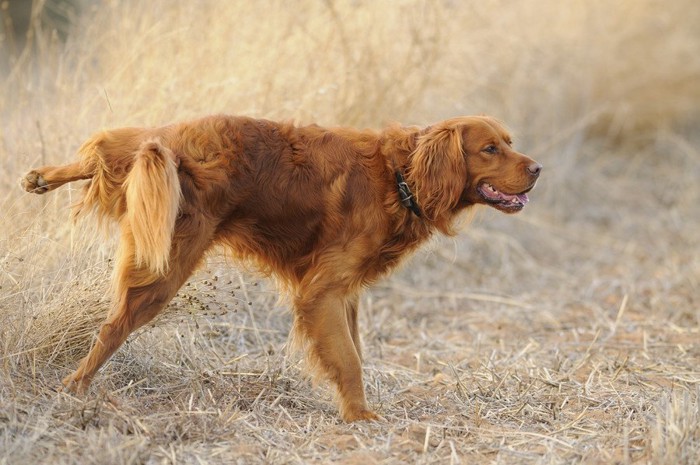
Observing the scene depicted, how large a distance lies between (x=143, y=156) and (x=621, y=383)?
274 cm

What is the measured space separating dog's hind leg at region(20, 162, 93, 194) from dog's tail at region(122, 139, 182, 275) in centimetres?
25

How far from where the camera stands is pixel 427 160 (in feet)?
13.9

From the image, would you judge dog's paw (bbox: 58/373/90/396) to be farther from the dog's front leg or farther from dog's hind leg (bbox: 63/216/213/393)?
the dog's front leg

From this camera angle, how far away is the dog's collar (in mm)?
4215

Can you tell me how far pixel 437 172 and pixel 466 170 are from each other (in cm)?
16

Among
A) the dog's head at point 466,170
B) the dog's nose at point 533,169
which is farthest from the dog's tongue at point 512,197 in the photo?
the dog's nose at point 533,169

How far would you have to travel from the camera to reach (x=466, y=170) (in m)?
4.30

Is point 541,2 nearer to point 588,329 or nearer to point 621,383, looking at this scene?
point 588,329

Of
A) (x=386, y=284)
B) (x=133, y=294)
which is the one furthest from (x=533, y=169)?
(x=386, y=284)

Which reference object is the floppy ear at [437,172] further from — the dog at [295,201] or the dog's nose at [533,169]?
the dog's nose at [533,169]

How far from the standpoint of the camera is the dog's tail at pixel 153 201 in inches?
143

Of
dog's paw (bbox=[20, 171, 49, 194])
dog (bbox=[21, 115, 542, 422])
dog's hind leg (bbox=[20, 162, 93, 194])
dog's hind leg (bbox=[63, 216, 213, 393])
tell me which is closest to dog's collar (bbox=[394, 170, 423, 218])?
dog (bbox=[21, 115, 542, 422])

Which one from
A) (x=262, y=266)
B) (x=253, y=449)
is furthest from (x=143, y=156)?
(x=253, y=449)

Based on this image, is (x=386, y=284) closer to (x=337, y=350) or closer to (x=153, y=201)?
(x=337, y=350)
